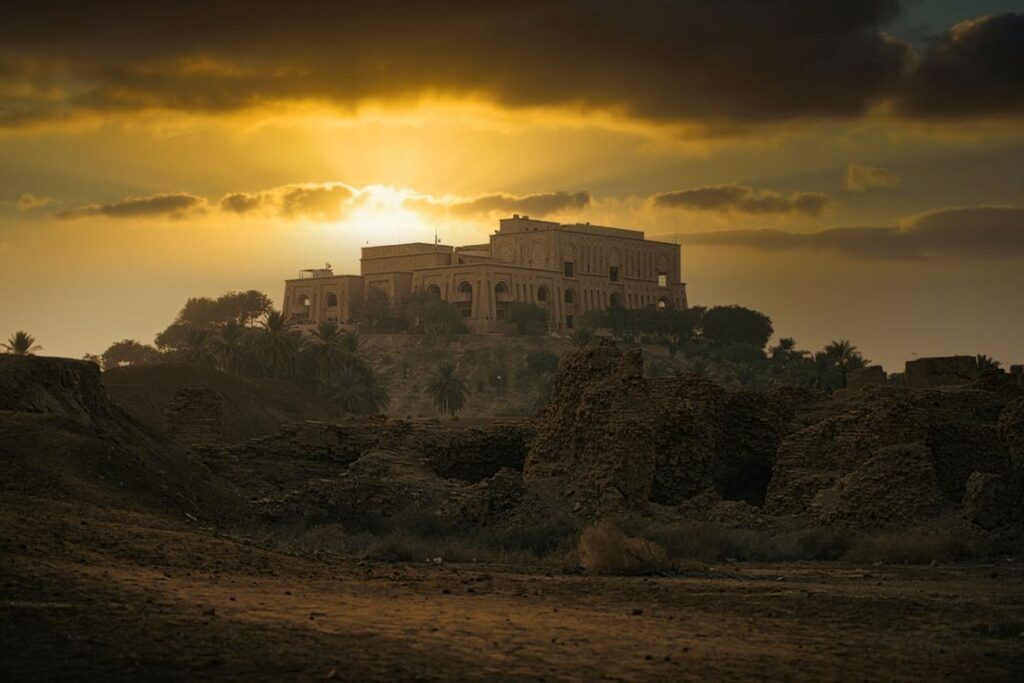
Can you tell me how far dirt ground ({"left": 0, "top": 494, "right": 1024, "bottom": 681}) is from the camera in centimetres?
1139

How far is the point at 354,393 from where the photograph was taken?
3265 inches

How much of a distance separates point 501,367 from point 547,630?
123757 mm

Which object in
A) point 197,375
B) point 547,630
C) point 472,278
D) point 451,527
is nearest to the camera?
point 547,630

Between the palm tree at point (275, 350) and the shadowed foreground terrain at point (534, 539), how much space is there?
5215 centimetres

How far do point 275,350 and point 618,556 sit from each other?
66.6 metres

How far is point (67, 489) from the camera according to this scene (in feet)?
65.8

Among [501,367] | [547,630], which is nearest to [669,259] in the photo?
[501,367]

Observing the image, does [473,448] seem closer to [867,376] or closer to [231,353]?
[867,376]

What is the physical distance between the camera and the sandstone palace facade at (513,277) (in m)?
163

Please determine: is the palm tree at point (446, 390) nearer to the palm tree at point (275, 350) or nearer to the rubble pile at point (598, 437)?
the palm tree at point (275, 350)

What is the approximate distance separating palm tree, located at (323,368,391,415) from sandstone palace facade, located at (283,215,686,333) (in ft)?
224

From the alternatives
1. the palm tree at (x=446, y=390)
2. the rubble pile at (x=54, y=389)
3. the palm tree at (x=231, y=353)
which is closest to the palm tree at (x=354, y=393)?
the palm tree at (x=231, y=353)

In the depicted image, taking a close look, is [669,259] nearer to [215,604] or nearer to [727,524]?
[727,524]

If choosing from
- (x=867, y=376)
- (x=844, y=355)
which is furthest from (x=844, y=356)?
(x=867, y=376)
